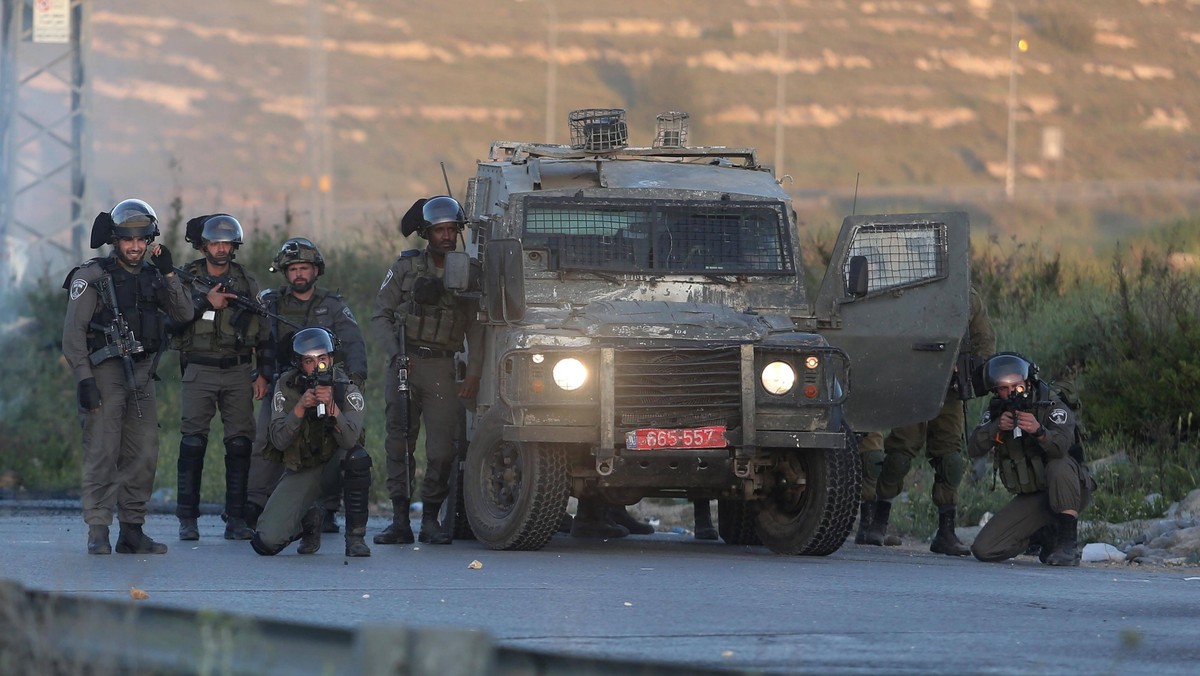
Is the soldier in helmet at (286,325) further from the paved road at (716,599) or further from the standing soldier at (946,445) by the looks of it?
the standing soldier at (946,445)

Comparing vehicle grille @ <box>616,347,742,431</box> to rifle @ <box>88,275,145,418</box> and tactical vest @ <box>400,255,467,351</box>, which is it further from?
rifle @ <box>88,275,145,418</box>

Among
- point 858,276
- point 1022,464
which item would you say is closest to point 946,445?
point 1022,464

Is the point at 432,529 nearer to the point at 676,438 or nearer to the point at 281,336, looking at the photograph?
the point at 281,336

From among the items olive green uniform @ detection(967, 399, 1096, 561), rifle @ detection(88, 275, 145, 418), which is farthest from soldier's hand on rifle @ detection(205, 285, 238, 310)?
olive green uniform @ detection(967, 399, 1096, 561)

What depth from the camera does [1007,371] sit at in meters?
11.7

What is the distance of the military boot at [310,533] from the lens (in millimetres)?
11539

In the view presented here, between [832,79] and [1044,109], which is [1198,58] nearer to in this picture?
[1044,109]

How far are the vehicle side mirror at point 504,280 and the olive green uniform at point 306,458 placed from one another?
977mm

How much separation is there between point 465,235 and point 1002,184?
4652 centimetres

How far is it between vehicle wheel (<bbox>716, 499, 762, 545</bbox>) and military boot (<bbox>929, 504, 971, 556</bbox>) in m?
1.20

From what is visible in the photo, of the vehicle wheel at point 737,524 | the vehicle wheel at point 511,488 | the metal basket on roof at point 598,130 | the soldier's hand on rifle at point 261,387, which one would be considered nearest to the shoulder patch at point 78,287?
the soldier's hand on rifle at point 261,387

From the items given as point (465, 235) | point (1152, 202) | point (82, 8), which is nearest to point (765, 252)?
point (465, 235)

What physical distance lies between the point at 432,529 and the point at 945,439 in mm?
3517

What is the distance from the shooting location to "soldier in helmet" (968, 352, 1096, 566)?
11.5m
